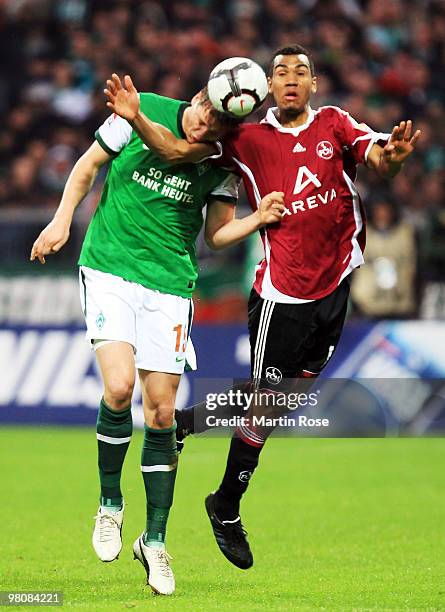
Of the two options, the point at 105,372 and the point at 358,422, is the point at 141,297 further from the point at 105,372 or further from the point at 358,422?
the point at 358,422

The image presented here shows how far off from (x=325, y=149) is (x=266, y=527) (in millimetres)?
2922

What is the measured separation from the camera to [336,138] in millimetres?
6848

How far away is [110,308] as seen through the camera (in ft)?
21.2

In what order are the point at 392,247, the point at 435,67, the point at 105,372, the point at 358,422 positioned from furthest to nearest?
1. the point at 435,67
2. the point at 392,247
3. the point at 358,422
4. the point at 105,372

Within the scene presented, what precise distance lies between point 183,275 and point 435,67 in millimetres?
13264

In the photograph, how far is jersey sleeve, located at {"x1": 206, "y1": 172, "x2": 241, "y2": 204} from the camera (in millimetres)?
6758

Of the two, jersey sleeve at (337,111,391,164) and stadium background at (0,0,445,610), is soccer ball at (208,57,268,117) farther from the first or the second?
stadium background at (0,0,445,610)

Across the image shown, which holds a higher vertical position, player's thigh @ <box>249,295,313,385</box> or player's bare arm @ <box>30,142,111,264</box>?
player's bare arm @ <box>30,142,111,264</box>

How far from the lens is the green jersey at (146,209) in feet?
21.3

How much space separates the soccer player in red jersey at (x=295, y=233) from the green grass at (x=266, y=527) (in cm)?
56

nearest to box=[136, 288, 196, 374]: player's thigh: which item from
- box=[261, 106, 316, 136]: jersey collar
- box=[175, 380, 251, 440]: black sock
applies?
box=[175, 380, 251, 440]: black sock

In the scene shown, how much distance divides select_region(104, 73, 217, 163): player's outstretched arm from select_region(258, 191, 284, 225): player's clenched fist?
44 centimetres

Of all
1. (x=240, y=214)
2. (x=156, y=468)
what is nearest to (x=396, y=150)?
(x=156, y=468)

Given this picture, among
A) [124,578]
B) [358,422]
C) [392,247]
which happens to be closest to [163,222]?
[124,578]
